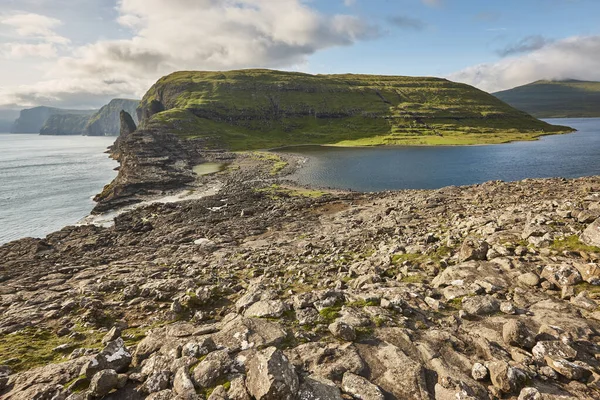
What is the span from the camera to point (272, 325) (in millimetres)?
11586

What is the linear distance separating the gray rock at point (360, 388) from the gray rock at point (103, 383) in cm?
A: 672

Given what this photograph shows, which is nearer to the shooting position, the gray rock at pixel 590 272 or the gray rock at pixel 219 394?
the gray rock at pixel 219 394

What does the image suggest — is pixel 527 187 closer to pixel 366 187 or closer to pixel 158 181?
pixel 366 187

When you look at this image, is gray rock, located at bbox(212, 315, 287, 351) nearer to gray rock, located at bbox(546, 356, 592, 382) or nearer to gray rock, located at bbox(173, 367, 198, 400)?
gray rock, located at bbox(173, 367, 198, 400)

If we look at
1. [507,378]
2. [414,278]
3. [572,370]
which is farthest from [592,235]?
[507,378]

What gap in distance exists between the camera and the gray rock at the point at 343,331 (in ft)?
34.7

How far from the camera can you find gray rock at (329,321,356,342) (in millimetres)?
10586

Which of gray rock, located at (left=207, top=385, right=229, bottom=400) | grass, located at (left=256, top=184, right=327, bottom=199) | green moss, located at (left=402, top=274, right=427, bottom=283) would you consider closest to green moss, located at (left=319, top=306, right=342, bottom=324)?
gray rock, located at (left=207, top=385, right=229, bottom=400)

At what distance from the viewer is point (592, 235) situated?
15148 millimetres

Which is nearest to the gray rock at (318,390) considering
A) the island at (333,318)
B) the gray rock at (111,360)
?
the island at (333,318)

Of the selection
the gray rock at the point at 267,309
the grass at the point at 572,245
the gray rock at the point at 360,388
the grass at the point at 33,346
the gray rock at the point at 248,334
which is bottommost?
the grass at the point at 33,346

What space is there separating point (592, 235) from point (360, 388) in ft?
50.7

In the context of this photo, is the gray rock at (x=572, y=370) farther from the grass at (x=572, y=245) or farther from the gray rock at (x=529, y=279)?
the grass at (x=572, y=245)

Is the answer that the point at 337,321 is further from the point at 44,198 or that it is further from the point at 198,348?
the point at 44,198
